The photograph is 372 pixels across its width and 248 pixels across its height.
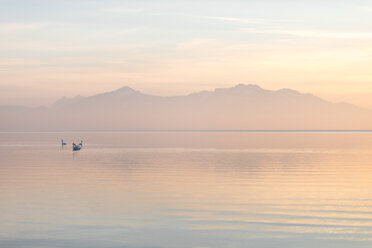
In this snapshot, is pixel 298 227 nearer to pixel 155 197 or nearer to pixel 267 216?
pixel 267 216

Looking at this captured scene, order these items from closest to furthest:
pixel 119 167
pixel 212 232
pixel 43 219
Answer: pixel 212 232 → pixel 43 219 → pixel 119 167

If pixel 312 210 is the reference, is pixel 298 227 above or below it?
below

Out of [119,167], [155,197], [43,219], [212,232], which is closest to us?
[212,232]

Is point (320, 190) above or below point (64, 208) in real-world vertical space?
above

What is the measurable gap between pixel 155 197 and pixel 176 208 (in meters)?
4.26

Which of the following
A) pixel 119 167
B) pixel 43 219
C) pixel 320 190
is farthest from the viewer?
pixel 119 167

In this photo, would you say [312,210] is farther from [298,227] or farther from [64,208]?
[64,208]

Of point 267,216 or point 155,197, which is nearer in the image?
point 267,216

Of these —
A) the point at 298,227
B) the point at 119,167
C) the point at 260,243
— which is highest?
the point at 119,167

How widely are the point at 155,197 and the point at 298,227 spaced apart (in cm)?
1148

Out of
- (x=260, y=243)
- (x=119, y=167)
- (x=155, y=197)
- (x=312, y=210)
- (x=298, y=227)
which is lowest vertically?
(x=260, y=243)

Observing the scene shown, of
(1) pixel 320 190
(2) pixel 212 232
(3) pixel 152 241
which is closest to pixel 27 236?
(3) pixel 152 241

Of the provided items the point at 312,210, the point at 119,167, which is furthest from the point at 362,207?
the point at 119,167

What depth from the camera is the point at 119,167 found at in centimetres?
5716
